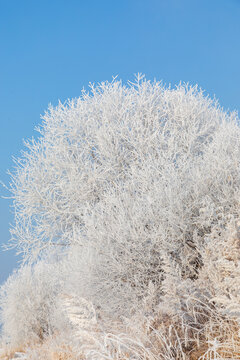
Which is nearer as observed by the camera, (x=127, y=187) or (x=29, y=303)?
(x=127, y=187)

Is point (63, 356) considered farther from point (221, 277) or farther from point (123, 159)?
point (123, 159)

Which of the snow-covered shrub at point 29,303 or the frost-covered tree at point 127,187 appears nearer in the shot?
the frost-covered tree at point 127,187

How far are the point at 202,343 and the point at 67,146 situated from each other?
9963 mm

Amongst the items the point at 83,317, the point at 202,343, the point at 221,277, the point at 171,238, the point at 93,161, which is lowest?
the point at 202,343

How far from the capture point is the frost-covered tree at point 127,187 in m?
7.71

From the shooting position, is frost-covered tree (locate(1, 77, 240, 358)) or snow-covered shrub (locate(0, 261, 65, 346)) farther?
snow-covered shrub (locate(0, 261, 65, 346))

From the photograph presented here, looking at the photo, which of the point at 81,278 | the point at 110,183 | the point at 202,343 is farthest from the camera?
the point at 110,183

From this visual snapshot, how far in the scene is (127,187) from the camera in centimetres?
971

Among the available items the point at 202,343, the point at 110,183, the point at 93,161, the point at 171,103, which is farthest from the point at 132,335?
the point at 171,103

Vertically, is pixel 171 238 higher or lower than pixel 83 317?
higher

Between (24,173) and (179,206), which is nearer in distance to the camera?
(179,206)

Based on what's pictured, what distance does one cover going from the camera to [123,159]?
12453mm

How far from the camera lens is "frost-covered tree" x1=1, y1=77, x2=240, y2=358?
25.3 feet

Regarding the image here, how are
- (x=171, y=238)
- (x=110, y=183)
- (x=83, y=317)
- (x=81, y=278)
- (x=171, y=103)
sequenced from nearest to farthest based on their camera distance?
(x=83, y=317) → (x=171, y=238) → (x=81, y=278) → (x=110, y=183) → (x=171, y=103)
